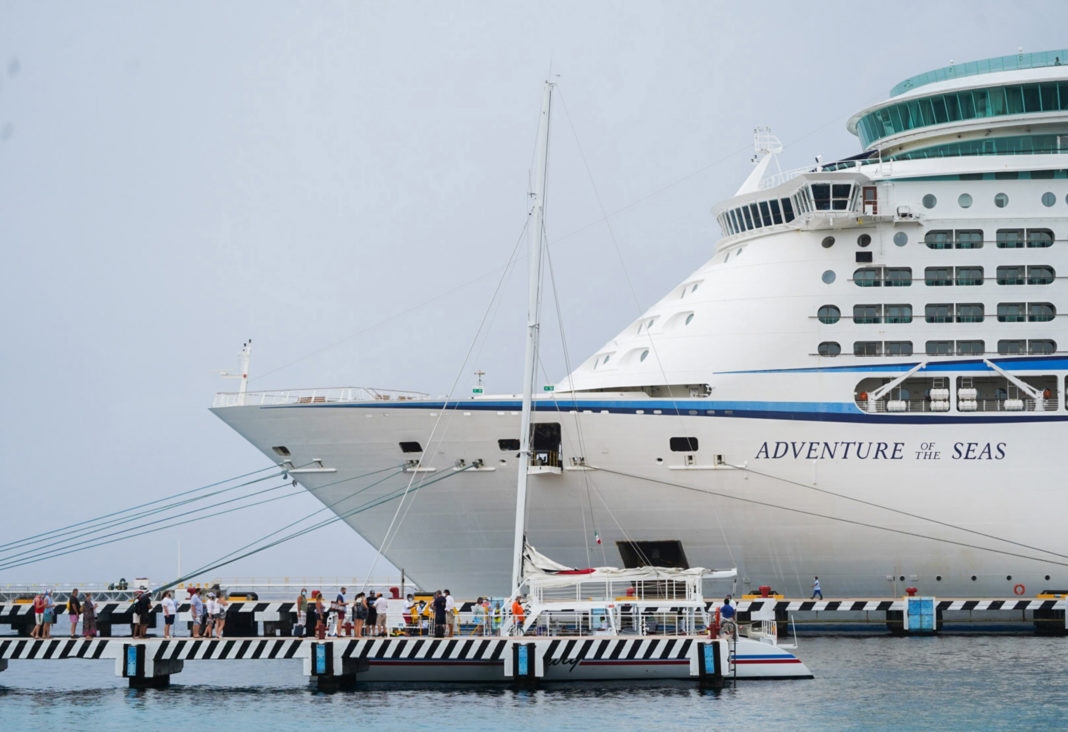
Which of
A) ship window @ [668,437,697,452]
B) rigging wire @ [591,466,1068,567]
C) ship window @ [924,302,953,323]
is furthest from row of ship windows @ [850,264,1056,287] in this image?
rigging wire @ [591,466,1068,567]

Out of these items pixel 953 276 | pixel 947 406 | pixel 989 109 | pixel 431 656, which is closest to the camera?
pixel 431 656

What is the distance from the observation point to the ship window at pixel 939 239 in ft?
124

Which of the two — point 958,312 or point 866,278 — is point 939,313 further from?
point 866,278

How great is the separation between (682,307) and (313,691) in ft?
48.8

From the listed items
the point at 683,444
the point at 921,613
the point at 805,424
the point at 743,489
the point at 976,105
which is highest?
the point at 976,105

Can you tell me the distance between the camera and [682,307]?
3847 centimetres

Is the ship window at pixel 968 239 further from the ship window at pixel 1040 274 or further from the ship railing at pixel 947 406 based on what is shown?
the ship railing at pixel 947 406

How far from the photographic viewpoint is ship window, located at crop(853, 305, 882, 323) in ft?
122

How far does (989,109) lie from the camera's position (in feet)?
130

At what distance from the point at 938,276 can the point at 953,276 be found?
373 mm

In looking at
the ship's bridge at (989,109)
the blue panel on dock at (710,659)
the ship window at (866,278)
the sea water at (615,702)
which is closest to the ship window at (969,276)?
the ship window at (866,278)

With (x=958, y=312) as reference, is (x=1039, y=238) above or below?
above

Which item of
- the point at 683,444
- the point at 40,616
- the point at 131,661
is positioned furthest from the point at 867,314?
the point at 40,616

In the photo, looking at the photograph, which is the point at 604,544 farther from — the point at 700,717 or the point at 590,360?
the point at 700,717
